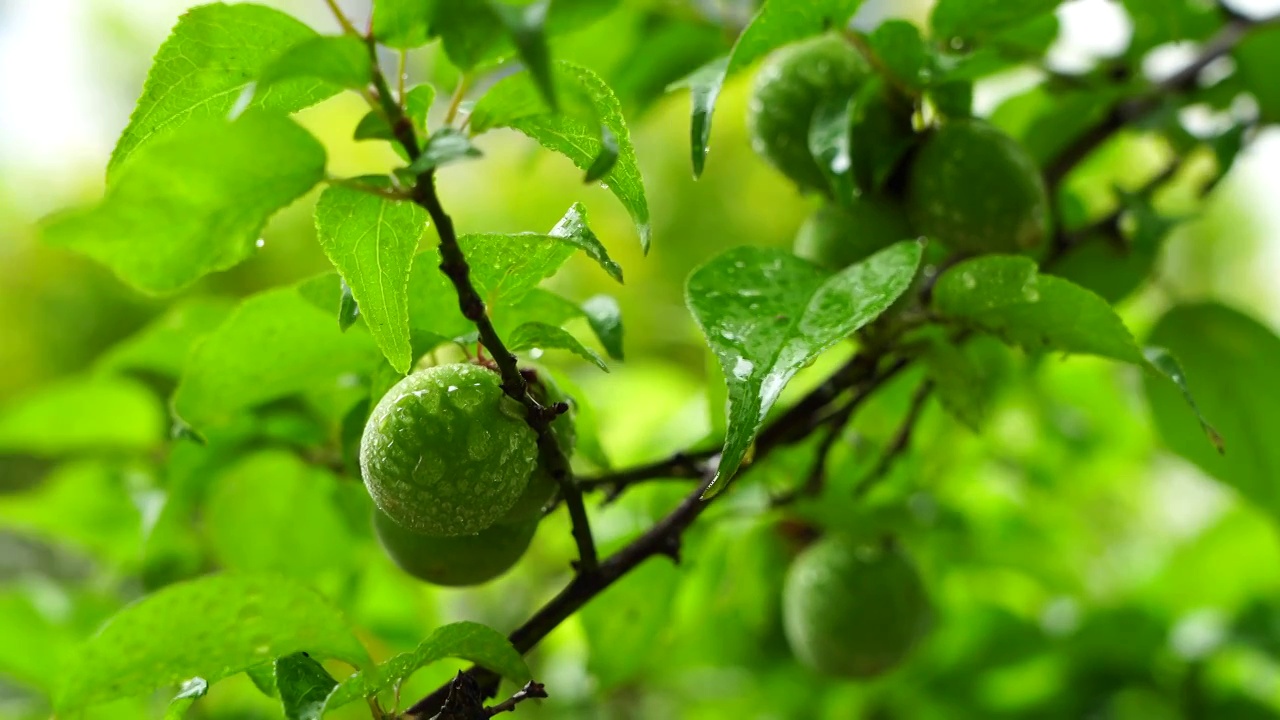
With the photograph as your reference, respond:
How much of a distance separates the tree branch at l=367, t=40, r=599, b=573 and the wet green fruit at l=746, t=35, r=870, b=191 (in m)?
0.23

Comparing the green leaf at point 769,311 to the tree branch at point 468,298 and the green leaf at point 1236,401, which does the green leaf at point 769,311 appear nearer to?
the tree branch at point 468,298

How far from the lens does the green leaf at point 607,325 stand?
0.47 m

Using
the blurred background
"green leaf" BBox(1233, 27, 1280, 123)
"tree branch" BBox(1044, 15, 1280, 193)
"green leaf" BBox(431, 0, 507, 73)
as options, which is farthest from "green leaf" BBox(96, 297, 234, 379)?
"green leaf" BBox(1233, 27, 1280, 123)

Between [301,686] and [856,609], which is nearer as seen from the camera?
[301,686]

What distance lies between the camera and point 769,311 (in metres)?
0.42

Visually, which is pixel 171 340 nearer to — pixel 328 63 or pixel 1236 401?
pixel 328 63

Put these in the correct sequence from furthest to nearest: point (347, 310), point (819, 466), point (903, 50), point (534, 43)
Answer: point (819, 466)
point (903, 50)
point (347, 310)
point (534, 43)

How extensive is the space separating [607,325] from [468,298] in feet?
0.43

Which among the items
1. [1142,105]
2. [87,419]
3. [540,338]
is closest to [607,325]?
[540,338]

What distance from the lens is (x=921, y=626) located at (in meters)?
0.67

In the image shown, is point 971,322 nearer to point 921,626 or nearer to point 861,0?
point 861,0

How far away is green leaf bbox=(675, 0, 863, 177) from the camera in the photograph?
448mm

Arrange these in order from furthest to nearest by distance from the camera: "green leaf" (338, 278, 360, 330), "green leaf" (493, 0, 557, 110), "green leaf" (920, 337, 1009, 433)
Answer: "green leaf" (920, 337, 1009, 433) → "green leaf" (338, 278, 360, 330) → "green leaf" (493, 0, 557, 110)

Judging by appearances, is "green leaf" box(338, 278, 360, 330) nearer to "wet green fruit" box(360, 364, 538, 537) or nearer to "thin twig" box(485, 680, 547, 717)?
"wet green fruit" box(360, 364, 538, 537)
